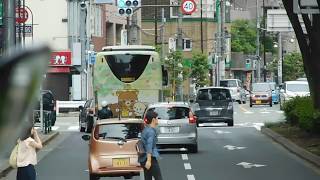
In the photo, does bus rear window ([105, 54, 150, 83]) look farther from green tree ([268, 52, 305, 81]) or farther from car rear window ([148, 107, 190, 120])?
green tree ([268, 52, 305, 81])

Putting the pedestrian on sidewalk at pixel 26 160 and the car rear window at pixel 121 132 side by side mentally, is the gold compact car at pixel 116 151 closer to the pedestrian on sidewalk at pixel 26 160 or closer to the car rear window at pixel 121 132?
the car rear window at pixel 121 132

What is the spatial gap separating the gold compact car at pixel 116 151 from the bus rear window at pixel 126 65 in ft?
53.6

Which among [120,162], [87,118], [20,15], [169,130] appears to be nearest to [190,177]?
[120,162]

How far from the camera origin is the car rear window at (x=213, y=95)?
1346 inches

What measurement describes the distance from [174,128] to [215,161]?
2.73 meters

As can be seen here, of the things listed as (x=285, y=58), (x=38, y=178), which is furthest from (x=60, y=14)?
(x=285, y=58)

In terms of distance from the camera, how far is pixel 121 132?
562 inches

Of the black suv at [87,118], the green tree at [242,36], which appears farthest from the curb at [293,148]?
the green tree at [242,36]

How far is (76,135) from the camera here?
31.2m

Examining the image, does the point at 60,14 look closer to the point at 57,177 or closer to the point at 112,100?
the point at 112,100

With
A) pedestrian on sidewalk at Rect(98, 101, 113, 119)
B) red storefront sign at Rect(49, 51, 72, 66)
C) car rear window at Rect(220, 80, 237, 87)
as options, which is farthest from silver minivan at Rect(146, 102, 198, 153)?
car rear window at Rect(220, 80, 237, 87)

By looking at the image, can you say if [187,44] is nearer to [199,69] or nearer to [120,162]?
[199,69]

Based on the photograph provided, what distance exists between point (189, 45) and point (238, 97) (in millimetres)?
17507

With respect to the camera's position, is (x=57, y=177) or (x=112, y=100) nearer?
(x=57, y=177)
